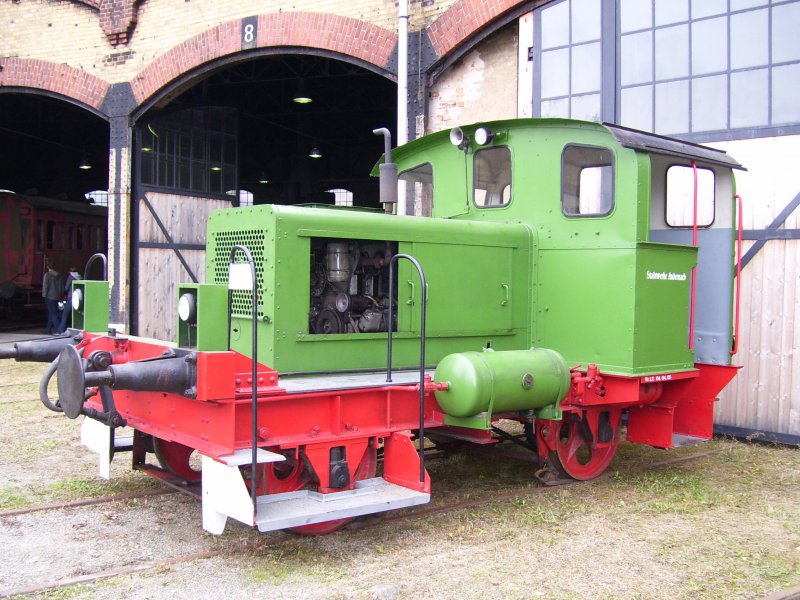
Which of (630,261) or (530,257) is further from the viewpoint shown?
(530,257)

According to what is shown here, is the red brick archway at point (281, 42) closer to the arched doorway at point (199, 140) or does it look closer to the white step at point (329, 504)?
the arched doorway at point (199, 140)

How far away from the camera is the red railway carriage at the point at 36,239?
2000cm

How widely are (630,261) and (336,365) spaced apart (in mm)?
2231

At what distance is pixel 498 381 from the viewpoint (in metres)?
5.09

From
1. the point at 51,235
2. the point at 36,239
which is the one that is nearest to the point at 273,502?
the point at 36,239

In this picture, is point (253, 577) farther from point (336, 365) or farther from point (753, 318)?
point (753, 318)

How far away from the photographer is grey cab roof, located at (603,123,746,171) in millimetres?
5719

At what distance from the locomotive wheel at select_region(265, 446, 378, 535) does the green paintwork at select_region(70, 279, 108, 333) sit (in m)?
1.72

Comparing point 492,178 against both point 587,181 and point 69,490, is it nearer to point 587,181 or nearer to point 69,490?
point 587,181

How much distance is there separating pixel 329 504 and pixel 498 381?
133 cm

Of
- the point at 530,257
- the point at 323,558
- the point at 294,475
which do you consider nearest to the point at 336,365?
the point at 294,475

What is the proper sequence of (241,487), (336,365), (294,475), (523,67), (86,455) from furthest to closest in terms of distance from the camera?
(523,67), (86,455), (336,365), (294,475), (241,487)

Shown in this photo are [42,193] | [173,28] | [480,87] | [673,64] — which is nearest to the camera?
A: [673,64]

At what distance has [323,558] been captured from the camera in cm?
463
